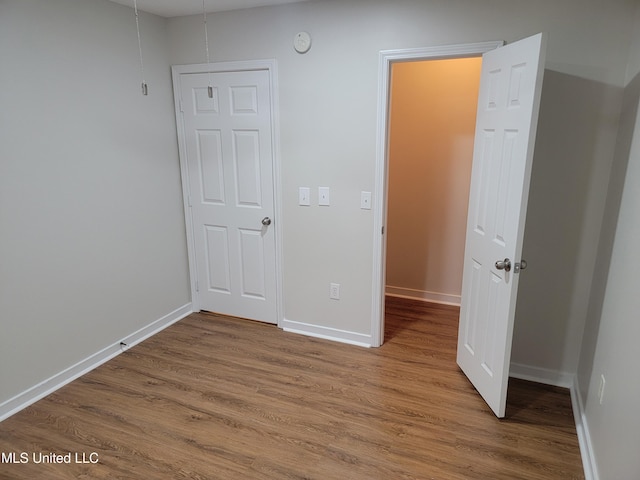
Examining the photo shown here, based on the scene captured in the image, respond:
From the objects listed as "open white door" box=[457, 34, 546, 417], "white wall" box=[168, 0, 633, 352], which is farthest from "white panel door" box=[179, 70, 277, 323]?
"open white door" box=[457, 34, 546, 417]

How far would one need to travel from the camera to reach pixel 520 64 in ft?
6.48

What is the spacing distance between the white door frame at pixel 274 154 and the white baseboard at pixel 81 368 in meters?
0.36

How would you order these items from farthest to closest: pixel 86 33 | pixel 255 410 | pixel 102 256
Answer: pixel 102 256 < pixel 86 33 < pixel 255 410

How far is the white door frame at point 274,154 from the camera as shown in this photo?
2928 millimetres

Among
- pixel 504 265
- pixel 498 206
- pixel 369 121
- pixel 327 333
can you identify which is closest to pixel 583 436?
pixel 504 265

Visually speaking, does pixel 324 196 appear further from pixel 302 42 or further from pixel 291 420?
pixel 291 420

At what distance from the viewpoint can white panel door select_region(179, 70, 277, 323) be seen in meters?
3.07

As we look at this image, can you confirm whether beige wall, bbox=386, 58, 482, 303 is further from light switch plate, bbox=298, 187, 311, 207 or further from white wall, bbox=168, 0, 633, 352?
light switch plate, bbox=298, 187, 311, 207

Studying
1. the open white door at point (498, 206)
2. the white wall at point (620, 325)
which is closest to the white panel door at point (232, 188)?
the open white door at point (498, 206)

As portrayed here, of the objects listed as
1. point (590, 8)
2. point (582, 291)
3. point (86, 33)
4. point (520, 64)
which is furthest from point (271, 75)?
point (582, 291)

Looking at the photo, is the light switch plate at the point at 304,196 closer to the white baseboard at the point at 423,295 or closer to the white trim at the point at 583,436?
the white baseboard at the point at 423,295

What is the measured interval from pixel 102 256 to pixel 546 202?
2927mm

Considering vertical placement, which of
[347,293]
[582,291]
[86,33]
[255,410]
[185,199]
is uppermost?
[86,33]

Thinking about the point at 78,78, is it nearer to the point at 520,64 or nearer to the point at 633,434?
the point at 520,64
